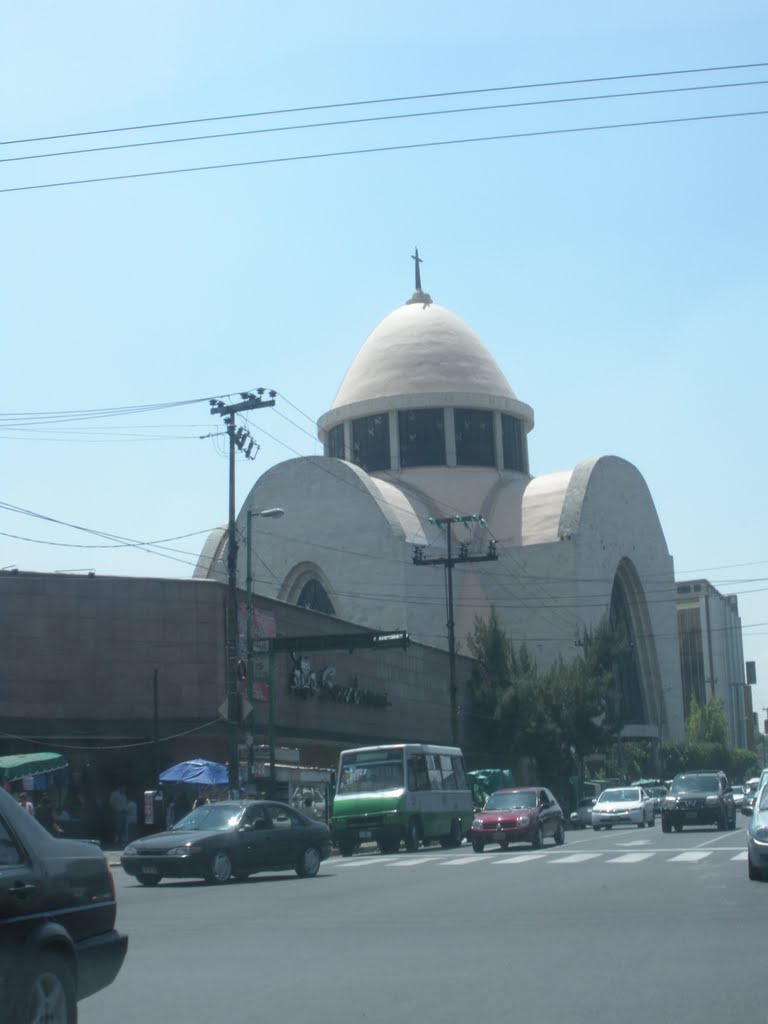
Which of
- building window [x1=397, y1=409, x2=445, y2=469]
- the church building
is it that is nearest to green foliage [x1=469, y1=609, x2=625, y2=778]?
the church building

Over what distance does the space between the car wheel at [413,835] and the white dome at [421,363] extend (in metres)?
38.6

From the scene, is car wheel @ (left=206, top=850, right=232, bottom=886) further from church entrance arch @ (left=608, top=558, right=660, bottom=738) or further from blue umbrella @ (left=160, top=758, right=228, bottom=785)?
church entrance arch @ (left=608, top=558, right=660, bottom=738)

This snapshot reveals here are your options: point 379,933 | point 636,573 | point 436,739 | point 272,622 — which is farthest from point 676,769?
point 379,933

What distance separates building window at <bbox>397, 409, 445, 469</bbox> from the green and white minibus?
119ft

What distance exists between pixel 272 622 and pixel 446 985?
30.8 meters

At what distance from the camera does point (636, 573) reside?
69.6 metres

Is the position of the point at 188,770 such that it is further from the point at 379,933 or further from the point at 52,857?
the point at 52,857

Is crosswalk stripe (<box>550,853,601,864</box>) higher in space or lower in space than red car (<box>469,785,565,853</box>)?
lower

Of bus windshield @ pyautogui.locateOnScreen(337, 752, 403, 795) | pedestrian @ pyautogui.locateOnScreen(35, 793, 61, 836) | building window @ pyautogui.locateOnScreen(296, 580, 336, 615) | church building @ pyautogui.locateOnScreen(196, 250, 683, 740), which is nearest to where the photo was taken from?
pedestrian @ pyautogui.locateOnScreen(35, 793, 61, 836)

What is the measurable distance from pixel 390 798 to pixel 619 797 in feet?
51.8

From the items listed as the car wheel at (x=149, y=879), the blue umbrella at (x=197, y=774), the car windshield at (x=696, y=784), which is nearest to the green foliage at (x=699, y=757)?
the car windshield at (x=696, y=784)

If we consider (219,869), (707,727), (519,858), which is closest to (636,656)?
(707,727)

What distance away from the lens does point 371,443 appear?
2653 inches

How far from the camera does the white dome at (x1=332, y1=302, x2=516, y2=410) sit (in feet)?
217
